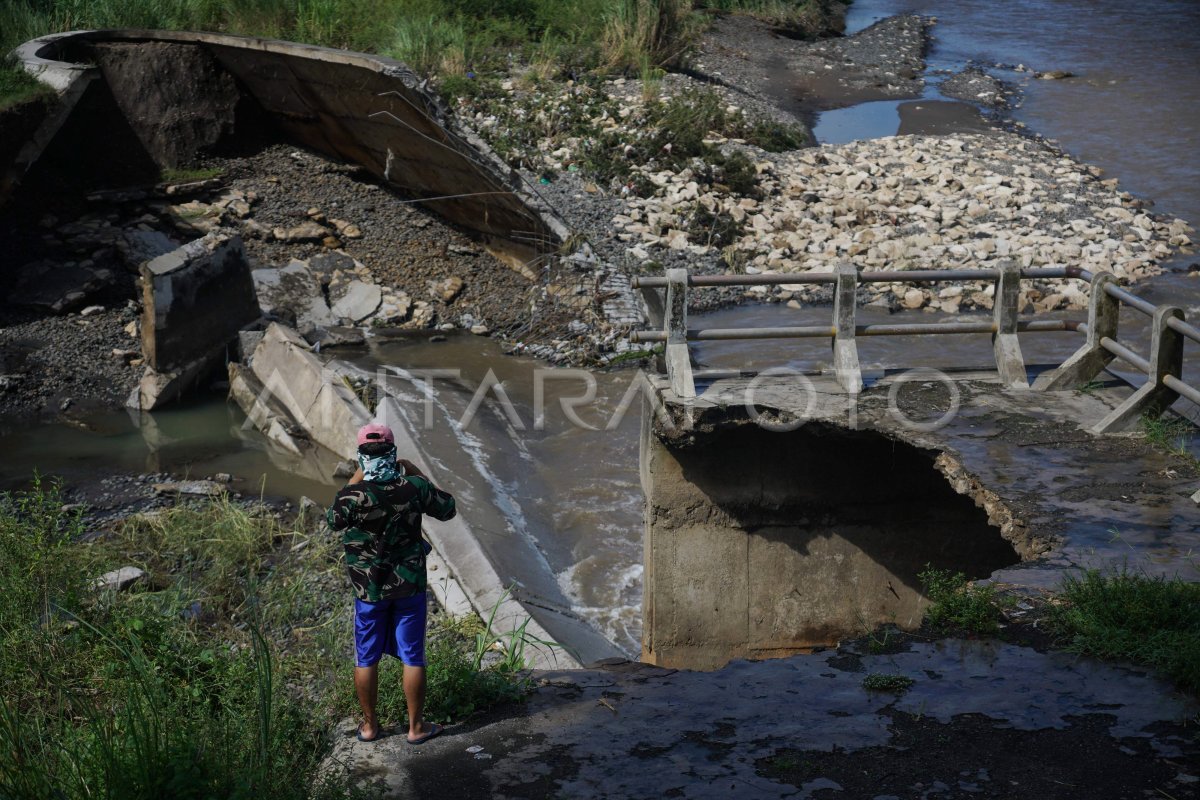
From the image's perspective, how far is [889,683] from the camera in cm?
430

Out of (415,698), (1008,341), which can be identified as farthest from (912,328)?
(415,698)

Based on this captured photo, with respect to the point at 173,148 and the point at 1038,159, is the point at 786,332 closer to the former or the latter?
the point at 173,148

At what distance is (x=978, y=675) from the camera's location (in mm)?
4277

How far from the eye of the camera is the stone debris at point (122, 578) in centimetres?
672

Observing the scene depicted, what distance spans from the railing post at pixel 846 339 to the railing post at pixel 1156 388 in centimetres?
135

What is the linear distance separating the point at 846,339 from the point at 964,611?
2299 mm

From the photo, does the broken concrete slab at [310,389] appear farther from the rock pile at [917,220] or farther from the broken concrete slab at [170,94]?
the broken concrete slab at [170,94]

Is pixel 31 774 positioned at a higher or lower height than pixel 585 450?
higher

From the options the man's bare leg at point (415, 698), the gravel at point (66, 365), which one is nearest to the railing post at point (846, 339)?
the man's bare leg at point (415, 698)

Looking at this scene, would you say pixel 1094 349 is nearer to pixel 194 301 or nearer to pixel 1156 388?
pixel 1156 388

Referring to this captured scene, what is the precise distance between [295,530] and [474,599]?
7.24ft

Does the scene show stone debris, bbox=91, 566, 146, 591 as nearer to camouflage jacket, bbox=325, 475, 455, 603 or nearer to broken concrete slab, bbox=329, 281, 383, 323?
camouflage jacket, bbox=325, 475, 455, 603

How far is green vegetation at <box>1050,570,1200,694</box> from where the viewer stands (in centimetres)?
410

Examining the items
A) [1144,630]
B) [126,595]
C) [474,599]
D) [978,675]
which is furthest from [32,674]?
[1144,630]
